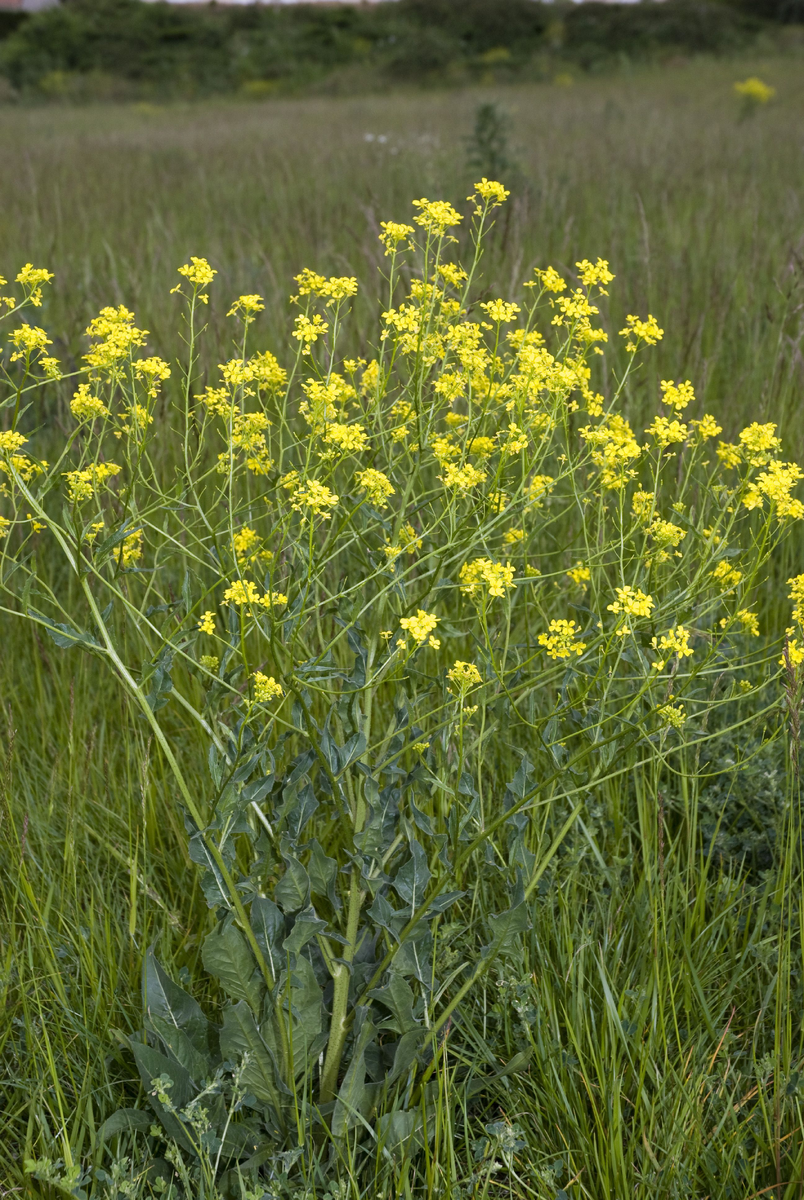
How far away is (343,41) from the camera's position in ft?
95.8

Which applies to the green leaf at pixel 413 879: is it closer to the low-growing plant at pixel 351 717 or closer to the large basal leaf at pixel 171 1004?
the low-growing plant at pixel 351 717

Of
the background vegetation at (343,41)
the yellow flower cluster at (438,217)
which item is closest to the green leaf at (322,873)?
the yellow flower cluster at (438,217)

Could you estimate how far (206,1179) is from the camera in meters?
1.20

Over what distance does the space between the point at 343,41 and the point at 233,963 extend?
33107mm

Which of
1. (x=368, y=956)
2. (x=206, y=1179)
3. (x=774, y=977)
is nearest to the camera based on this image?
(x=206, y=1179)

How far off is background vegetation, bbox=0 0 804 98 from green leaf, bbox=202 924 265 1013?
969 inches

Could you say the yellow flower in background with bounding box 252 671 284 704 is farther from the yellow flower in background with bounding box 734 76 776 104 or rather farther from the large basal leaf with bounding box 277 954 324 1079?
the yellow flower in background with bounding box 734 76 776 104

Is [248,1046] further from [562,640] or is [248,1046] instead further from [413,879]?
[562,640]

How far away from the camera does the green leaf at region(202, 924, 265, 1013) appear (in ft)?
4.19

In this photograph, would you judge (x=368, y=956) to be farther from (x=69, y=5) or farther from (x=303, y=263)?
(x=69, y=5)

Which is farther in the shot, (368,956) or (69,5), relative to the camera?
(69,5)

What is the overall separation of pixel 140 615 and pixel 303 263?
3805 mm

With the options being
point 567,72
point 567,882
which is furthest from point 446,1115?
point 567,72

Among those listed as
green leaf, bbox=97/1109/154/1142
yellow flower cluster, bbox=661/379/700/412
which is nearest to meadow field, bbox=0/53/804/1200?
green leaf, bbox=97/1109/154/1142
